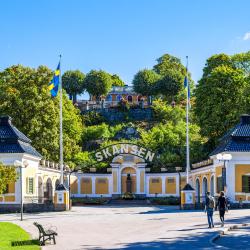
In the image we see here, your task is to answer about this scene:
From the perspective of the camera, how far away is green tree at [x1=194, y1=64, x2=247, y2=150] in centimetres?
6469

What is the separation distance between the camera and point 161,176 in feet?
222

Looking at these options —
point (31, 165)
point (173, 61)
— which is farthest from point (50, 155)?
point (173, 61)

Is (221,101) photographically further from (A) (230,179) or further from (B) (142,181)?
(A) (230,179)

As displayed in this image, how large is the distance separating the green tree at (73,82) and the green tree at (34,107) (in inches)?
2210

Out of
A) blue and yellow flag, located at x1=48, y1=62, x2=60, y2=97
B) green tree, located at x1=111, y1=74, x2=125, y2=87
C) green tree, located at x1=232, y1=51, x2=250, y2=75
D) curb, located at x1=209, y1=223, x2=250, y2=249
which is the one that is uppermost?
green tree, located at x1=111, y1=74, x2=125, y2=87

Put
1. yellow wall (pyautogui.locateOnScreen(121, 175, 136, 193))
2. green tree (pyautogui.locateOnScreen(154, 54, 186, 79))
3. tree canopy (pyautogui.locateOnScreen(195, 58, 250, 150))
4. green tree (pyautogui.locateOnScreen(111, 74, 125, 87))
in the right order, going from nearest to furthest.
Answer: tree canopy (pyautogui.locateOnScreen(195, 58, 250, 150))
yellow wall (pyautogui.locateOnScreen(121, 175, 136, 193))
green tree (pyautogui.locateOnScreen(154, 54, 186, 79))
green tree (pyautogui.locateOnScreen(111, 74, 125, 87))

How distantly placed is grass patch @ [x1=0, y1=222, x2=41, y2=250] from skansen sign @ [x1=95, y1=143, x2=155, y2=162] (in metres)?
41.4

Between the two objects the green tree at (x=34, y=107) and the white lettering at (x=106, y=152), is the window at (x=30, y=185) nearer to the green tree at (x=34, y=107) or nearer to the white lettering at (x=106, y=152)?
the green tree at (x=34, y=107)

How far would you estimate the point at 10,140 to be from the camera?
164 feet

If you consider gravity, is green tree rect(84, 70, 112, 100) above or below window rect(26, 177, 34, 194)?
above

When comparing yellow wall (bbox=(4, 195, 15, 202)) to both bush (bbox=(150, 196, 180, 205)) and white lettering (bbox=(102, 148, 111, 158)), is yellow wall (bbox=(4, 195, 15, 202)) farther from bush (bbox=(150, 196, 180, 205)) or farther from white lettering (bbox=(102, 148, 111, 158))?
white lettering (bbox=(102, 148, 111, 158))

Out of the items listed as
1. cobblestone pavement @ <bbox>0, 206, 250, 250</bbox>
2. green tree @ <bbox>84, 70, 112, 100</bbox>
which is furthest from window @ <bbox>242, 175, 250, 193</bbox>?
green tree @ <bbox>84, 70, 112, 100</bbox>

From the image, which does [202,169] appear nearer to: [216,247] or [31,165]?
[31,165]

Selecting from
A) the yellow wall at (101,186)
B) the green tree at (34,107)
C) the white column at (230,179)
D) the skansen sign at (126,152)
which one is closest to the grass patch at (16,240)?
the white column at (230,179)
